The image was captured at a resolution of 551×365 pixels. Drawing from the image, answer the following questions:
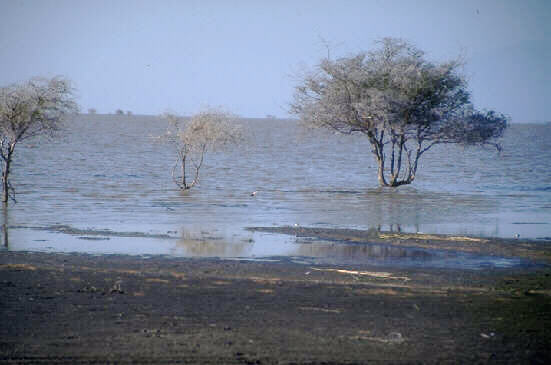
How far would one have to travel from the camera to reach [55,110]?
22.2 meters

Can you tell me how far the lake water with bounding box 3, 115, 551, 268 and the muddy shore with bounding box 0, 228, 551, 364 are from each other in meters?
2.27

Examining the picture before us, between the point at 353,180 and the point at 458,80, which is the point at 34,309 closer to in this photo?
the point at 458,80

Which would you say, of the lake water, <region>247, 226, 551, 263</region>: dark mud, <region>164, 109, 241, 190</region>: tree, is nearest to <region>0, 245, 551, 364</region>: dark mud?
<region>247, 226, 551, 263</region>: dark mud

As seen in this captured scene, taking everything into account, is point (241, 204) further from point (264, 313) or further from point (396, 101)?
point (264, 313)

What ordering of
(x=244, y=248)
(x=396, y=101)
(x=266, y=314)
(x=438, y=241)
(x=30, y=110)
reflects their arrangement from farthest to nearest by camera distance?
(x=396, y=101) → (x=30, y=110) → (x=438, y=241) → (x=244, y=248) → (x=266, y=314)

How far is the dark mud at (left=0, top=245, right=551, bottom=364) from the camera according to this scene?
21.1 feet

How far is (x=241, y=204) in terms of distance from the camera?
23.4m

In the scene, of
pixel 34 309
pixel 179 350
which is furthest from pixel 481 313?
pixel 34 309

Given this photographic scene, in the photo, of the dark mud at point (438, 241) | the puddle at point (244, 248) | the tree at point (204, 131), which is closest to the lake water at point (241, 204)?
the puddle at point (244, 248)

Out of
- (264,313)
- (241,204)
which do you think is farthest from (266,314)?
(241,204)

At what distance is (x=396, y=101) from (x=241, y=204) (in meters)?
8.07

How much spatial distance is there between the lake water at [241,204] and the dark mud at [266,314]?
245 centimetres

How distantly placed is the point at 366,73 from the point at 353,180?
1051cm

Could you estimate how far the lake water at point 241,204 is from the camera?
1441 centimetres
